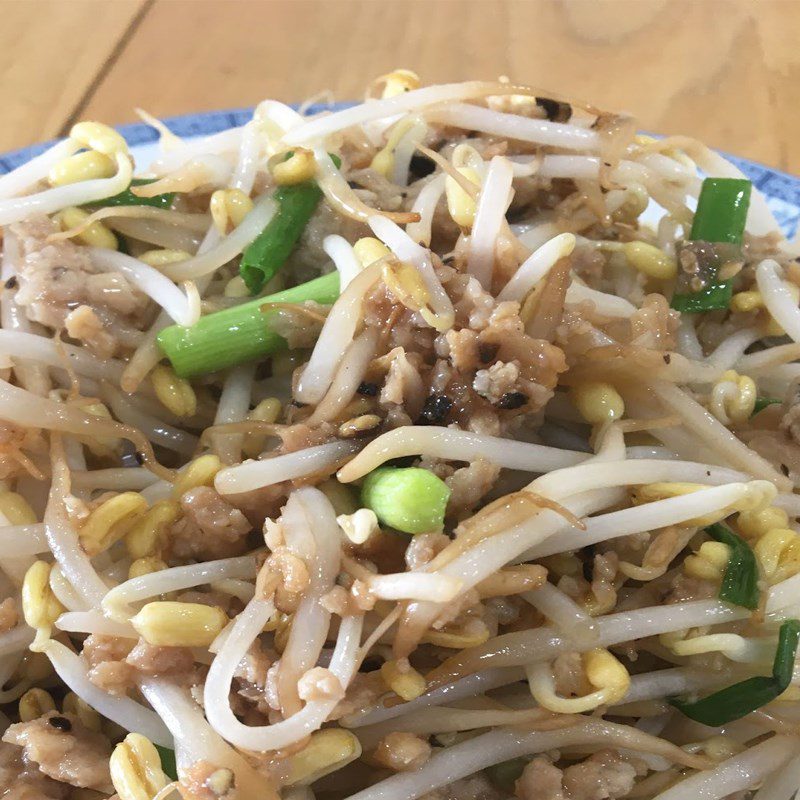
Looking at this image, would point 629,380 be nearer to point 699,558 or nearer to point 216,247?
point 699,558

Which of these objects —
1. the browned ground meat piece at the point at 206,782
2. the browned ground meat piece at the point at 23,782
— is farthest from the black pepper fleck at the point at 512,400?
the browned ground meat piece at the point at 23,782

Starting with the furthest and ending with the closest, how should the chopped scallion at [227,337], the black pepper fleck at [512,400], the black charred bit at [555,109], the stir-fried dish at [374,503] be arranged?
the black charred bit at [555,109]
the chopped scallion at [227,337]
the black pepper fleck at [512,400]
the stir-fried dish at [374,503]

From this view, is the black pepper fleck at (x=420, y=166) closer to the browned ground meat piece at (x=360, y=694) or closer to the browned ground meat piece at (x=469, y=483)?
the browned ground meat piece at (x=469, y=483)

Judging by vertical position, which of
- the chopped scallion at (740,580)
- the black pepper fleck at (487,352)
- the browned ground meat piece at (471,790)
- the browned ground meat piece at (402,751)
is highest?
the black pepper fleck at (487,352)

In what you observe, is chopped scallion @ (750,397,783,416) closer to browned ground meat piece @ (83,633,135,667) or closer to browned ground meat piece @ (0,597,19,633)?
browned ground meat piece @ (83,633,135,667)

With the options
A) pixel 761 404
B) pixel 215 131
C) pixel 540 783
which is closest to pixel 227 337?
pixel 540 783

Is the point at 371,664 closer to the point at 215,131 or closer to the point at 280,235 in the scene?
the point at 280,235

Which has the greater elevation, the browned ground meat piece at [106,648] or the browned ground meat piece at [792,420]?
the browned ground meat piece at [792,420]
